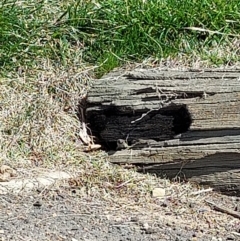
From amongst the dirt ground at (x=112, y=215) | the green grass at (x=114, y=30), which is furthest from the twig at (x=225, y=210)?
the green grass at (x=114, y=30)

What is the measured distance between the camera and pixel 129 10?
14.3 feet

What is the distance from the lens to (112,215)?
3221 millimetres

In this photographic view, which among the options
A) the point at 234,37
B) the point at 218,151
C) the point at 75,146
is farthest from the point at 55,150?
the point at 234,37


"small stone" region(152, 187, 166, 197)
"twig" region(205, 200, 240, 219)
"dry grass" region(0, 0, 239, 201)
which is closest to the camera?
"twig" region(205, 200, 240, 219)

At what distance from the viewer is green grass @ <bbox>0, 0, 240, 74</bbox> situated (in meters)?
4.21

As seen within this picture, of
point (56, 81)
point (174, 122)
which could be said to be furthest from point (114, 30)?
point (174, 122)

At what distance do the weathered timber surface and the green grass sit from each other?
421 millimetres

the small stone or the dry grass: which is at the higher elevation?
the dry grass

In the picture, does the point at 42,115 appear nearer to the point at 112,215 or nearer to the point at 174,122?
the point at 174,122

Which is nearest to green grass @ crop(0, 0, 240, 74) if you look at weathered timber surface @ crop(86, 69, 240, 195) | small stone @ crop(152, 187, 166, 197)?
weathered timber surface @ crop(86, 69, 240, 195)

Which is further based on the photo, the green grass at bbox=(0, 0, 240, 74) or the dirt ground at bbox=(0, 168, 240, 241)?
the green grass at bbox=(0, 0, 240, 74)

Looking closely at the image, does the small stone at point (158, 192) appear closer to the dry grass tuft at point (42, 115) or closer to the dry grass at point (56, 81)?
the dry grass at point (56, 81)

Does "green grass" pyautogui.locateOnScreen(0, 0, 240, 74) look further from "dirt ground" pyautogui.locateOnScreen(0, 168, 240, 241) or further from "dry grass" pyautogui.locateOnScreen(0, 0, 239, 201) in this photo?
"dirt ground" pyautogui.locateOnScreen(0, 168, 240, 241)

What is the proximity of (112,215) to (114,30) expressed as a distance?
148cm
